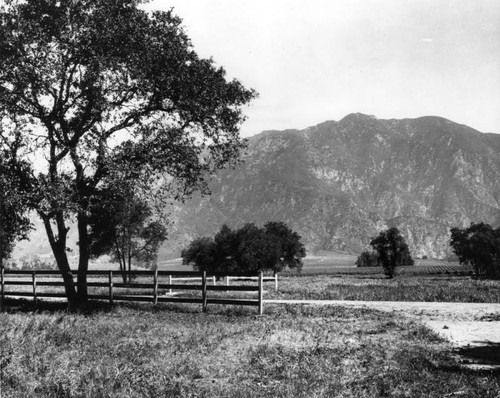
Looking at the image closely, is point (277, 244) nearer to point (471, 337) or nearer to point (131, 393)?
point (471, 337)

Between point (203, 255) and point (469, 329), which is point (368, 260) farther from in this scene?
point (469, 329)

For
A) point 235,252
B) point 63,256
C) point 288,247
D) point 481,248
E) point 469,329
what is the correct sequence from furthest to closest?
point 288,247
point 481,248
point 235,252
point 63,256
point 469,329

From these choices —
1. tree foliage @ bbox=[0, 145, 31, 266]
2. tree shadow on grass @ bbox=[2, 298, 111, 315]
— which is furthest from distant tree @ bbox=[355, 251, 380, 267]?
tree foliage @ bbox=[0, 145, 31, 266]

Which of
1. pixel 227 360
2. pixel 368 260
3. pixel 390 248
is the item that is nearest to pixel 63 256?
pixel 227 360

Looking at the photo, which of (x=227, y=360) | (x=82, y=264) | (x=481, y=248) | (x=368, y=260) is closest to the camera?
(x=227, y=360)

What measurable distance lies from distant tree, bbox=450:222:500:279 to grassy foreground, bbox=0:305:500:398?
8331cm

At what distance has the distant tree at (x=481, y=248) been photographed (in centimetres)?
8972

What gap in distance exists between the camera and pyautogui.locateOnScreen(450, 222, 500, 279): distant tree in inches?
3532

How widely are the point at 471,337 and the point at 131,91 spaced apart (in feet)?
57.1

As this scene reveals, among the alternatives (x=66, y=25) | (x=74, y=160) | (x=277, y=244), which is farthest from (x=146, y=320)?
(x=277, y=244)

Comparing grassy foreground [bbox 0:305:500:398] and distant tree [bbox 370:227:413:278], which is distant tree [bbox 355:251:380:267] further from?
grassy foreground [bbox 0:305:500:398]

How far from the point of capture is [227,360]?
1076 centimetres

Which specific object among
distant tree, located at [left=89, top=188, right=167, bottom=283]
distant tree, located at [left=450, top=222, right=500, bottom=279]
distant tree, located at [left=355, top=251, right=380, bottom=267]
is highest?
distant tree, located at [left=89, top=188, right=167, bottom=283]

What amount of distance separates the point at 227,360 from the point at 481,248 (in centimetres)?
9548
